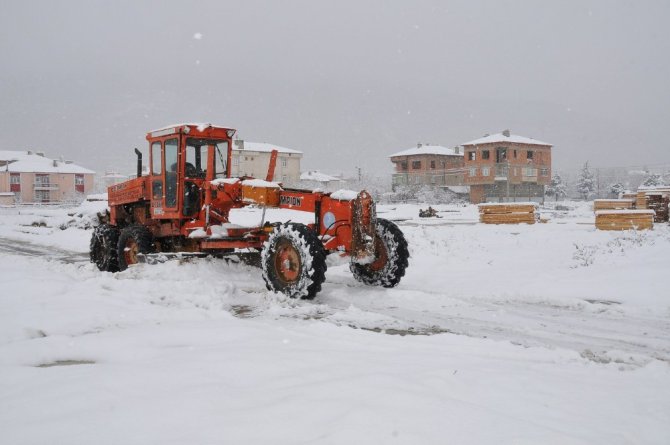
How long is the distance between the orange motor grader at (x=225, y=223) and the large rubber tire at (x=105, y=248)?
0.02m

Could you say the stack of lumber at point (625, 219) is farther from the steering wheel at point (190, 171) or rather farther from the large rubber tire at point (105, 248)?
the large rubber tire at point (105, 248)

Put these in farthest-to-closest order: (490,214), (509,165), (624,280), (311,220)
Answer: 1. (509,165)
2. (490,214)
3. (311,220)
4. (624,280)

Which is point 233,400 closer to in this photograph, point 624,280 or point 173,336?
point 173,336

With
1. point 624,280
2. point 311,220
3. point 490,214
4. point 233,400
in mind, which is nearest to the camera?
point 233,400

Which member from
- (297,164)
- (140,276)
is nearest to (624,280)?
(140,276)

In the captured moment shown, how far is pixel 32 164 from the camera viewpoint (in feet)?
297

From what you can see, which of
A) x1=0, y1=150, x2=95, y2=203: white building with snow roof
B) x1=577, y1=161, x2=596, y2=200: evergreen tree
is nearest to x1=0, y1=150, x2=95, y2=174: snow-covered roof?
x1=0, y1=150, x2=95, y2=203: white building with snow roof

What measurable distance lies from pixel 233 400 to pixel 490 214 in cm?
2542

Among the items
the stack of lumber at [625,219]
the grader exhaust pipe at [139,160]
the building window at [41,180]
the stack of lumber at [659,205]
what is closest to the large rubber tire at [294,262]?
the grader exhaust pipe at [139,160]

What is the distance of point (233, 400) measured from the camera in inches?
141

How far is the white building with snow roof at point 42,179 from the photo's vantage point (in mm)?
86125

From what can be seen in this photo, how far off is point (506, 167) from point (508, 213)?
45.4 m

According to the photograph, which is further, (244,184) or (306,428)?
(244,184)

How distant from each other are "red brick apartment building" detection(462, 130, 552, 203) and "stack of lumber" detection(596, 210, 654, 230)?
159 feet
